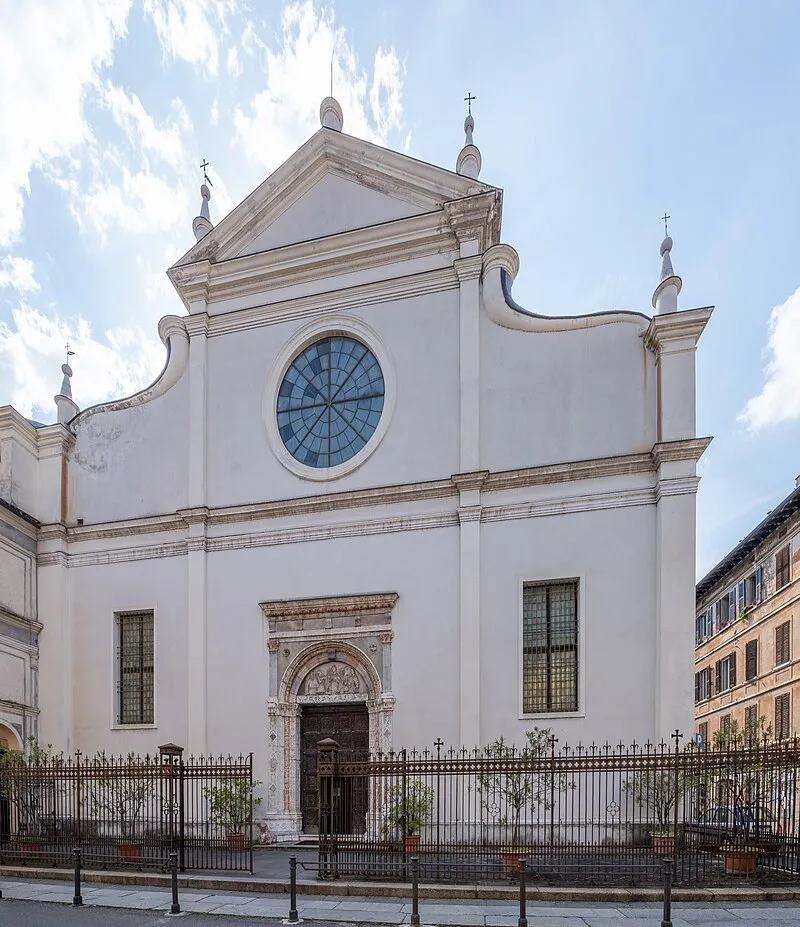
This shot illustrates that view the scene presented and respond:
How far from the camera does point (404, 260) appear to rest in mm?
17016

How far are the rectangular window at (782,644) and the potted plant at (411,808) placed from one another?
65.2 ft

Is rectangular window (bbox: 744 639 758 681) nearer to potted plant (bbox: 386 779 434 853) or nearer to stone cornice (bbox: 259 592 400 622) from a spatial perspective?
stone cornice (bbox: 259 592 400 622)

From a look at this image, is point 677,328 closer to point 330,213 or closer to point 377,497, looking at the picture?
point 377,497

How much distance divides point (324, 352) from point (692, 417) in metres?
8.72

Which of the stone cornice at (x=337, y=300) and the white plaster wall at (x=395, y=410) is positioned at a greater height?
the stone cornice at (x=337, y=300)

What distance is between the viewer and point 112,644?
17.5 m

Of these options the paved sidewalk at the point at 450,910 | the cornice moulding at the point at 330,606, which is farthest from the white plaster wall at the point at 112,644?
the paved sidewalk at the point at 450,910

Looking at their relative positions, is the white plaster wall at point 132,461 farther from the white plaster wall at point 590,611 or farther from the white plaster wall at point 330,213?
the white plaster wall at point 590,611

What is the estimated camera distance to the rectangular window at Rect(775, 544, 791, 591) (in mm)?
27938

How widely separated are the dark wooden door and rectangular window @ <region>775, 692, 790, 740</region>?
62.7ft

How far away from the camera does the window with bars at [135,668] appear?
1720cm

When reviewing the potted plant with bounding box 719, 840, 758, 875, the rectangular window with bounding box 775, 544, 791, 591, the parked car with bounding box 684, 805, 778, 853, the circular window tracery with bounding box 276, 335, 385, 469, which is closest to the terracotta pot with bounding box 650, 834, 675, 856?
the parked car with bounding box 684, 805, 778, 853

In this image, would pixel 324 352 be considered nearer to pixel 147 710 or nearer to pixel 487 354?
pixel 487 354

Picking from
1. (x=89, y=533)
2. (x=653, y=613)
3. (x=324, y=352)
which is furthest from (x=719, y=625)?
(x=89, y=533)
